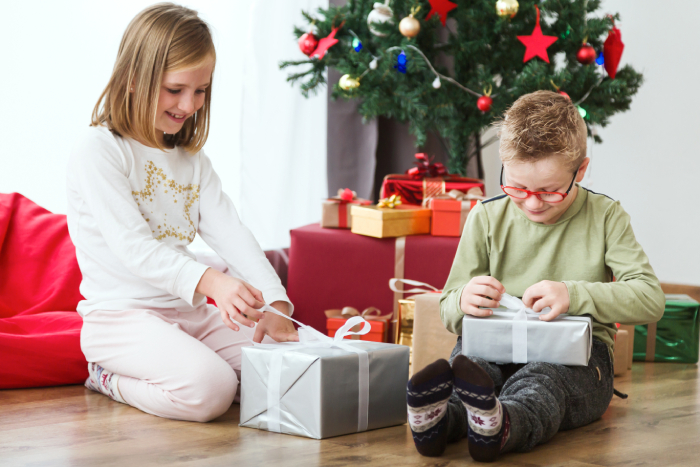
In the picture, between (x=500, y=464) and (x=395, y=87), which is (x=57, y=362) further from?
(x=395, y=87)

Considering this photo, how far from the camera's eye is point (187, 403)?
1.22 metres

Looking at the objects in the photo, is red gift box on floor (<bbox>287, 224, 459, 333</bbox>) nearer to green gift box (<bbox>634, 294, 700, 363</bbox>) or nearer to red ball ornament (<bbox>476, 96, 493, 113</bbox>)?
red ball ornament (<bbox>476, 96, 493, 113</bbox>)

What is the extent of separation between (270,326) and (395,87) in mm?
920

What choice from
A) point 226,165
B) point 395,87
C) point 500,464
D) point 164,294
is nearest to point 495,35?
point 395,87

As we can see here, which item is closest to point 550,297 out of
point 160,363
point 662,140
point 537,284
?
point 537,284

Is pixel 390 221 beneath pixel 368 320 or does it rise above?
above

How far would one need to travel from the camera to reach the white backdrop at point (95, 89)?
1.93 m

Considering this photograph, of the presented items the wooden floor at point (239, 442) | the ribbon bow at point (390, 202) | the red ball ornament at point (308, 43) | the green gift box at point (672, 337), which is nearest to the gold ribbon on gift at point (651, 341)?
the green gift box at point (672, 337)

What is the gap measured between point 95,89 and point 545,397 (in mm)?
1583

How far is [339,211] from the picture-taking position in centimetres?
198

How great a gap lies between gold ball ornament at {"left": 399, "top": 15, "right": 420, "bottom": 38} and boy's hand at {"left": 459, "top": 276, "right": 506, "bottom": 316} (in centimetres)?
93

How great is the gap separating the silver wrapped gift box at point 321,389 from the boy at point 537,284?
0.13m

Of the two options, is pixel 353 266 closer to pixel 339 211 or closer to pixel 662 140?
pixel 339 211

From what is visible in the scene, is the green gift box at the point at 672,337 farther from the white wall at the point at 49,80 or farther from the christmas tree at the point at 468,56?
the white wall at the point at 49,80
